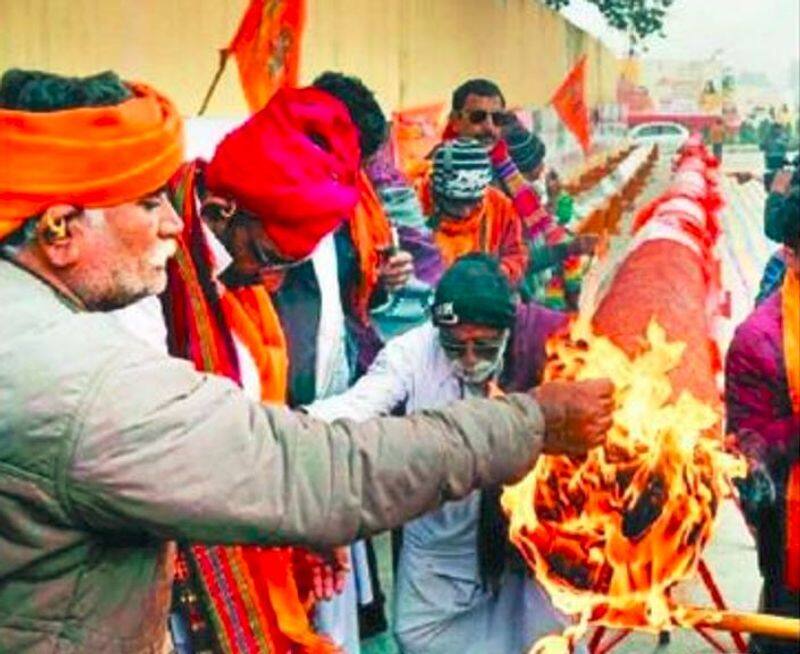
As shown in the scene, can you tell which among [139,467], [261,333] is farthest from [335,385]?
[139,467]

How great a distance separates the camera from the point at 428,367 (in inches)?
185

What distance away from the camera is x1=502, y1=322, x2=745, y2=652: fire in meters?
4.02

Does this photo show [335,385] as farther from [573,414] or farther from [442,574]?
[573,414]

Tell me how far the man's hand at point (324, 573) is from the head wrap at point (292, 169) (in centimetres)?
82

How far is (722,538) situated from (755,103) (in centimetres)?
6317

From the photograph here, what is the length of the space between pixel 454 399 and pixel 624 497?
0.61m

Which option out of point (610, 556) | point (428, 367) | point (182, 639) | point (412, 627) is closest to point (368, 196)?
point (428, 367)

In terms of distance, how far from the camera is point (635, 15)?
166ft

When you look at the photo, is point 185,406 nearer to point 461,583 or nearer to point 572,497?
point 572,497

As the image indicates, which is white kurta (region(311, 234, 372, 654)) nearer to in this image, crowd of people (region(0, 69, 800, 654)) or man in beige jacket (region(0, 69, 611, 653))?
crowd of people (region(0, 69, 800, 654))

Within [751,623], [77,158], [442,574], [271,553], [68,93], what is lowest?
[442,574]

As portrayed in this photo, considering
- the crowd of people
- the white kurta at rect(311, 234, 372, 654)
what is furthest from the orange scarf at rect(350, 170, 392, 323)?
the white kurta at rect(311, 234, 372, 654)

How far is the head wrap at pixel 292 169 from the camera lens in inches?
164

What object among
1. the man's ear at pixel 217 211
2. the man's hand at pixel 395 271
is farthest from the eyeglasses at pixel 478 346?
the man's hand at pixel 395 271
